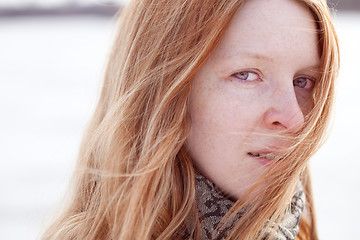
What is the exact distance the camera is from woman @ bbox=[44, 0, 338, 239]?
82 centimetres

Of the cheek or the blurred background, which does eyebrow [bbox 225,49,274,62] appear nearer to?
the cheek

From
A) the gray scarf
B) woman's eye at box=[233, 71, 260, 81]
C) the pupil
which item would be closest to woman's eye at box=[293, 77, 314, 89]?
the pupil

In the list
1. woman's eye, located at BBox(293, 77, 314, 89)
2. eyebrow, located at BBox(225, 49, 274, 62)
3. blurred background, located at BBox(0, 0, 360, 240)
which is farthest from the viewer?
blurred background, located at BBox(0, 0, 360, 240)

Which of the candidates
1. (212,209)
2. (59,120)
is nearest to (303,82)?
(212,209)

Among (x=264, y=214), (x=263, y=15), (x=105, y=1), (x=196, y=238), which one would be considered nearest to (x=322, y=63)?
(x=263, y=15)

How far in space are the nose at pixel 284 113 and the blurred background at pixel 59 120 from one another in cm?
17

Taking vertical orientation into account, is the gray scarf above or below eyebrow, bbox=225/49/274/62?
below

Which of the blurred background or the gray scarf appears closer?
the gray scarf

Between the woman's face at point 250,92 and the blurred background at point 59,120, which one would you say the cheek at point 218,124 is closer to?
the woman's face at point 250,92

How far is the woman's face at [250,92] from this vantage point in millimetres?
819

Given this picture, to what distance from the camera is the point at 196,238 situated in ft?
2.74

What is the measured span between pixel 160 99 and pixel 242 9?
Answer: 22 centimetres

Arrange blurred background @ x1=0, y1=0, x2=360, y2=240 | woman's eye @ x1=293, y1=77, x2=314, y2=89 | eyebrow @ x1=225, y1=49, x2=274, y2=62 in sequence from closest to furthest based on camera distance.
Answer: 1. eyebrow @ x1=225, y1=49, x2=274, y2=62
2. woman's eye @ x1=293, y1=77, x2=314, y2=89
3. blurred background @ x1=0, y1=0, x2=360, y2=240

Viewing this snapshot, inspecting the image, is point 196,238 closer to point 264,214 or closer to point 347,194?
point 264,214
